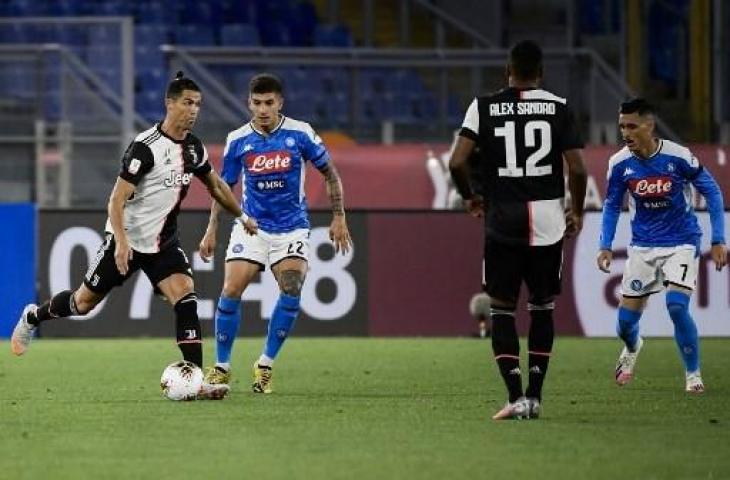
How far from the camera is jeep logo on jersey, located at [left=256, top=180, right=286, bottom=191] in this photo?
12.7 metres

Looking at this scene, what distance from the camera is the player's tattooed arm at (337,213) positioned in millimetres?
12578

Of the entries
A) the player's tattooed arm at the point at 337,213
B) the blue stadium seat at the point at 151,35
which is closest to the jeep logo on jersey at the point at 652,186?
the player's tattooed arm at the point at 337,213

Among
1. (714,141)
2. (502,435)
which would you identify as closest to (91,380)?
(502,435)

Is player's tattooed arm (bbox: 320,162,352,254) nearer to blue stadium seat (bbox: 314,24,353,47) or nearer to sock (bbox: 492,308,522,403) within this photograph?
sock (bbox: 492,308,522,403)

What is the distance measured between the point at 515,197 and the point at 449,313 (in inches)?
373

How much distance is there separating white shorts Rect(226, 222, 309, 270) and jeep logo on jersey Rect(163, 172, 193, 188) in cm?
89

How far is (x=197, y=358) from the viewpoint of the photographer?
11.8 m

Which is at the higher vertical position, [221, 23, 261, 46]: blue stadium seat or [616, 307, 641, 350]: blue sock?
[221, 23, 261, 46]: blue stadium seat

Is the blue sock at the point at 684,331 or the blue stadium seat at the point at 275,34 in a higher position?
the blue stadium seat at the point at 275,34

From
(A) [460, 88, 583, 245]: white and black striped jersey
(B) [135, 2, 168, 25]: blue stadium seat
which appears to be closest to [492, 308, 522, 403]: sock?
(A) [460, 88, 583, 245]: white and black striped jersey

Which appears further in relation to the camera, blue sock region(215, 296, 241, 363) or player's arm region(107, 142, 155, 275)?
blue sock region(215, 296, 241, 363)

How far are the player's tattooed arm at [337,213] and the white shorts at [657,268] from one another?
79.4 inches

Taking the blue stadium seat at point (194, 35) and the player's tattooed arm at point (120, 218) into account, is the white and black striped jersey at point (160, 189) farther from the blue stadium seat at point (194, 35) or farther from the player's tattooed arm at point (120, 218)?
the blue stadium seat at point (194, 35)

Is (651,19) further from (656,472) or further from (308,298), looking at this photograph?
(656,472)
